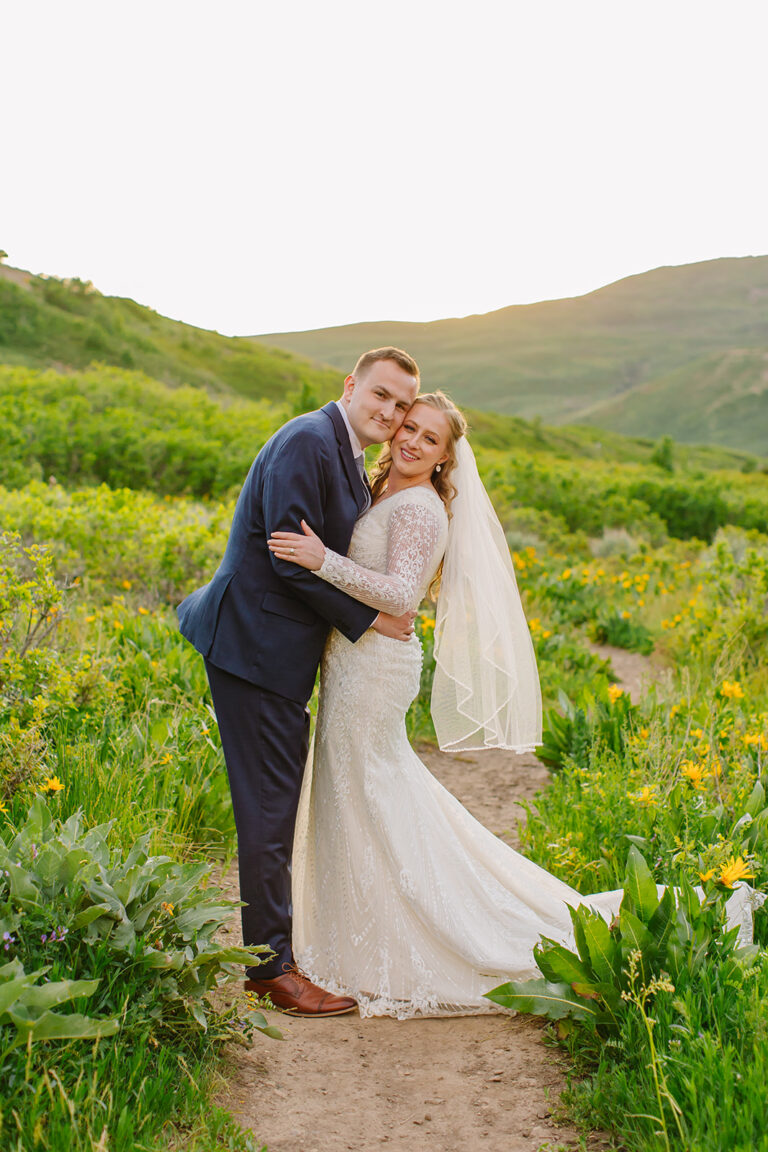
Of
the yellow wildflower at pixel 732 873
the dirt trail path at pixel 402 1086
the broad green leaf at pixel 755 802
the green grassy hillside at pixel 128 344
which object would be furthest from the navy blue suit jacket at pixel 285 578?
the green grassy hillside at pixel 128 344

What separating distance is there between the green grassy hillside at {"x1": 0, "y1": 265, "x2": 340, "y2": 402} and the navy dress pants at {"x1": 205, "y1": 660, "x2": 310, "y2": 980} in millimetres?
26077

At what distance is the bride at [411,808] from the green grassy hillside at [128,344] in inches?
1011

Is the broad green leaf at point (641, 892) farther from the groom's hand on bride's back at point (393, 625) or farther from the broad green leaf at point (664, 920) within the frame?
the groom's hand on bride's back at point (393, 625)

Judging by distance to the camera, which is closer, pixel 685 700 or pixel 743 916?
pixel 743 916

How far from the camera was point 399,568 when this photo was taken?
3.37 metres

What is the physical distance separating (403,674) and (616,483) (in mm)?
16868

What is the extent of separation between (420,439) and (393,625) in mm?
709

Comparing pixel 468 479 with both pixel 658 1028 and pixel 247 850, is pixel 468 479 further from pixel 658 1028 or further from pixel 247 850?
pixel 658 1028

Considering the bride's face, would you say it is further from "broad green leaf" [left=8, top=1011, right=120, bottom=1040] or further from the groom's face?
"broad green leaf" [left=8, top=1011, right=120, bottom=1040]

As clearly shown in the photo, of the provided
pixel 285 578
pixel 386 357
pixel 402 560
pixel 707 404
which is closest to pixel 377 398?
pixel 386 357

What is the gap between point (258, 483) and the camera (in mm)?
3344

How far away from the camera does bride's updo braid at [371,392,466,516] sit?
351cm

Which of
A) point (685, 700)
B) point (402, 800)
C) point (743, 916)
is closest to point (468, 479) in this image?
point (402, 800)

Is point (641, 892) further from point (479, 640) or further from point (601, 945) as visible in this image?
point (479, 640)
